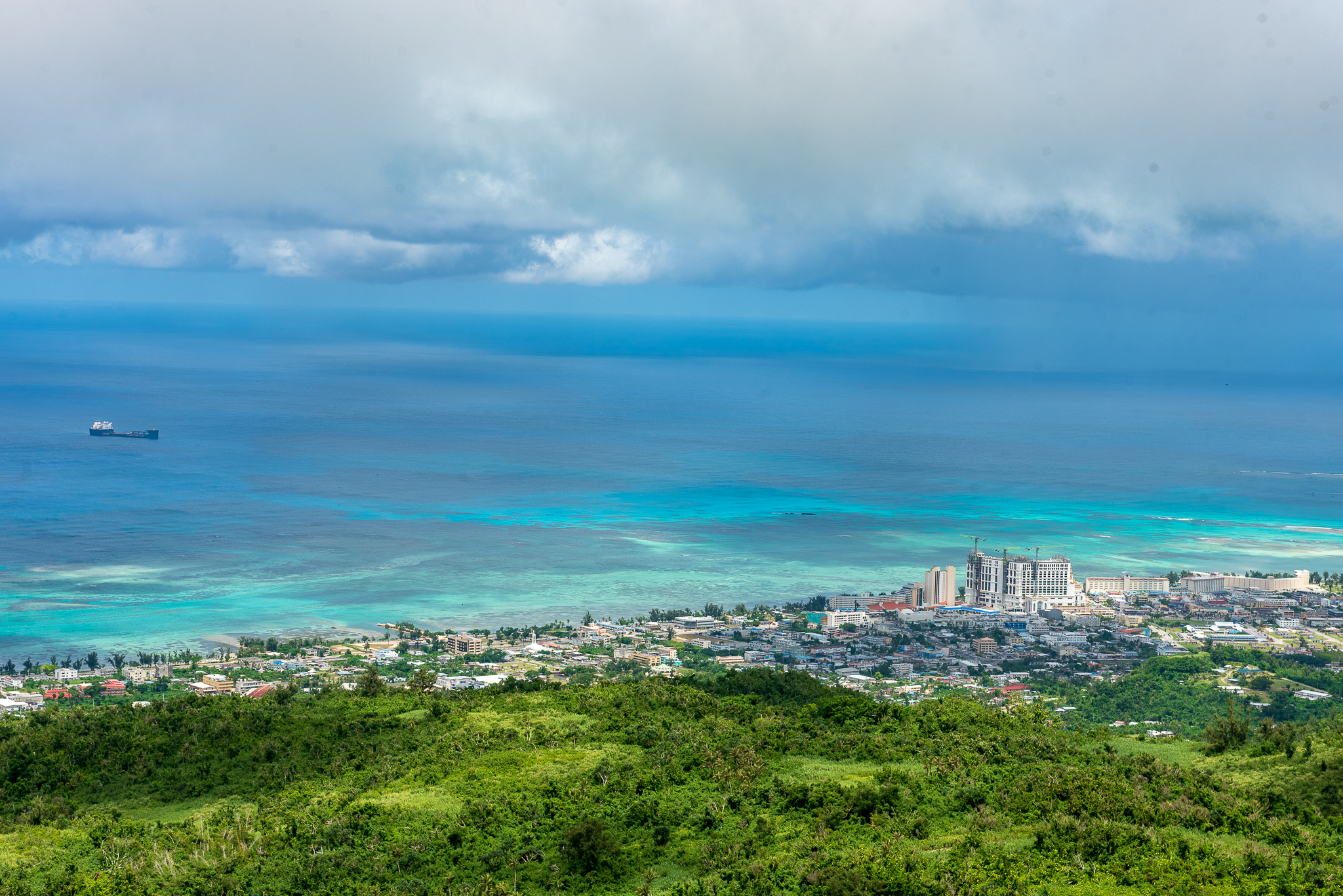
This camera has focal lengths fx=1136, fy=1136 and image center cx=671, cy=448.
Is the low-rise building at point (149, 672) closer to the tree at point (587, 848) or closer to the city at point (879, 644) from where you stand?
the city at point (879, 644)

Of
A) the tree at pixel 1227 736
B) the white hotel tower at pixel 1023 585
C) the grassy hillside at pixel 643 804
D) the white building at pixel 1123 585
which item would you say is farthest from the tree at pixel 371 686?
the white building at pixel 1123 585

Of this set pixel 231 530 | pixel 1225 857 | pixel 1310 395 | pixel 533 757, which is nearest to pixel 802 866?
pixel 1225 857

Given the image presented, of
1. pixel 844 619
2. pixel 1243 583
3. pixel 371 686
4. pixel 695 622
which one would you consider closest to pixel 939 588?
pixel 844 619

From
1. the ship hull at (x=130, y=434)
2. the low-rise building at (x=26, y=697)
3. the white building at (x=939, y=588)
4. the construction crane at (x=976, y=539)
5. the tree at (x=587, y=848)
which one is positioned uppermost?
the ship hull at (x=130, y=434)

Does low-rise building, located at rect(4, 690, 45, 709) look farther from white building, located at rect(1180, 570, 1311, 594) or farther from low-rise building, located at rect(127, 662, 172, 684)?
white building, located at rect(1180, 570, 1311, 594)

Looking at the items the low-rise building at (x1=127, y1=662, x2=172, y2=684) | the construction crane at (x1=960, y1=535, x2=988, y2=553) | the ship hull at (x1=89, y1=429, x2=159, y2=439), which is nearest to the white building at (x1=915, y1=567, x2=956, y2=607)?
the construction crane at (x1=960, y1=535, x2=988, y2=553)

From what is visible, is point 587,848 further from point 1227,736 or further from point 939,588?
point 939,588
